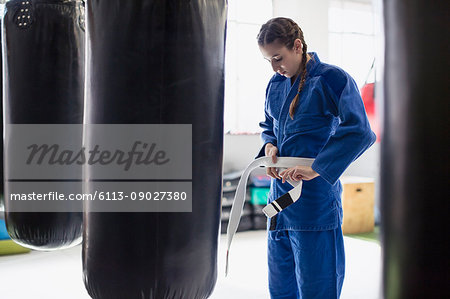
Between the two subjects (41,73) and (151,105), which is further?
(41,73)

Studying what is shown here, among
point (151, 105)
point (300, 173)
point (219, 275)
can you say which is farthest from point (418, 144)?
point (219, 275)

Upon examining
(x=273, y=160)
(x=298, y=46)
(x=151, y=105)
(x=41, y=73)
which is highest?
(x=298, y=46)

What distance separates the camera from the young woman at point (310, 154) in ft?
4.97

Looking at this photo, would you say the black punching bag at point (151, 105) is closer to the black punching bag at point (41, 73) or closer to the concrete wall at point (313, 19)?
the black punching bag at point (41, 73)

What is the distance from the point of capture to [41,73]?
1.57 m

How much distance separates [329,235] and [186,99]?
842 mm

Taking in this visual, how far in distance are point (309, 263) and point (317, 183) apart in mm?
292

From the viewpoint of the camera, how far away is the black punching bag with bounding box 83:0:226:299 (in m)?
1.01

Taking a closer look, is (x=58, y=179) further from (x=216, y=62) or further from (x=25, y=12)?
(x=216, y=62)

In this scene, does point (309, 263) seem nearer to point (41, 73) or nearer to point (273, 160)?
point (273, 160)

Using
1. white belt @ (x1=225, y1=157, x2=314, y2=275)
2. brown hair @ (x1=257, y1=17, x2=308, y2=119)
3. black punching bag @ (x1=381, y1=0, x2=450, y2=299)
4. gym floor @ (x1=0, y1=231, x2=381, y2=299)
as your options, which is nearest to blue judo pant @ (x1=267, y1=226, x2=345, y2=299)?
white belt @ (x1=225, y1=157, x2=314, y2=275)

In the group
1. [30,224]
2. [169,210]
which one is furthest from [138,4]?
[30,224]

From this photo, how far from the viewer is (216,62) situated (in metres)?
1.12

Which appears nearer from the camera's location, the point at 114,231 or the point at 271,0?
the point at 114,231
